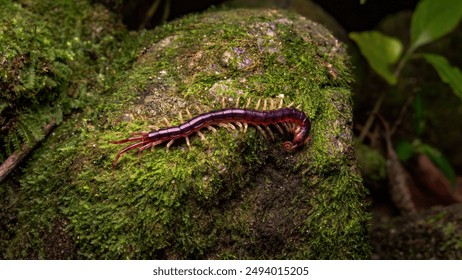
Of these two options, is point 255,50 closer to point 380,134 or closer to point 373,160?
point 373,160

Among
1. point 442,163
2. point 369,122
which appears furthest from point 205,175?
point 369,122

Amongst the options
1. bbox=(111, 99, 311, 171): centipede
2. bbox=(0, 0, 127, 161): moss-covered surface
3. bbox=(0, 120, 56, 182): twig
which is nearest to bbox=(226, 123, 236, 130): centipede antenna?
bbox=(111, 99, 311, 171): centipede

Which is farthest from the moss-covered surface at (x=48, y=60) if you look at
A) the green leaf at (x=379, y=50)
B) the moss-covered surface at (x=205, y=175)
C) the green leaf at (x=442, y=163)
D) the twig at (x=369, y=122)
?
the green leaf at (x=442, y=163)

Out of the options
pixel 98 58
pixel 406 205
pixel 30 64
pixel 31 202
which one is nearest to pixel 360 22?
pixel 406 205

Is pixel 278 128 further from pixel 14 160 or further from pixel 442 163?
pixel 442 163

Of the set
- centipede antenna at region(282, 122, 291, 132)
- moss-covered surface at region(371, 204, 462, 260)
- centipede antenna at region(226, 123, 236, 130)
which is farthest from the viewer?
moss-covered surface at region(371, 204, 462, 260)

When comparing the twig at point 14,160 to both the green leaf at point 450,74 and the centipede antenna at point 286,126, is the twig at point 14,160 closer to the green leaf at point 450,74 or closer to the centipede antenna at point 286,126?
the centipede antenna at point 286,126

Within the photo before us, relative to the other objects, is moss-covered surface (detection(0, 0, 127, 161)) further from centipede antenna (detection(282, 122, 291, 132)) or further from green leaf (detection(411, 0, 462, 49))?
green leaf (detection(411, 0, 462, 49))
